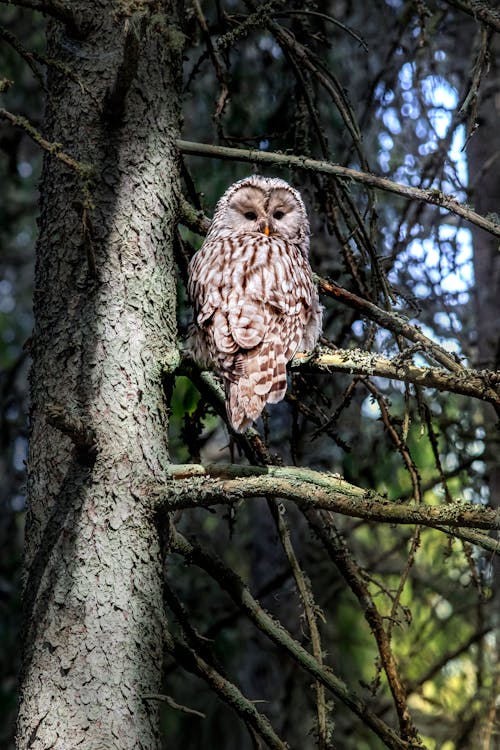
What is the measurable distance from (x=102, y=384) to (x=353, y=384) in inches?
35.6

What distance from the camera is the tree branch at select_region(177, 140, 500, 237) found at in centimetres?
291

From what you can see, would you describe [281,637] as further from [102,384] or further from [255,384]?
[102,384]

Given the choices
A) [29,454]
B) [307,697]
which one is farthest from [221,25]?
[307,697]

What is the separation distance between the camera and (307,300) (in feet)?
12.2

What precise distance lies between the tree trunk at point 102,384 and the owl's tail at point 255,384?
0.30 m

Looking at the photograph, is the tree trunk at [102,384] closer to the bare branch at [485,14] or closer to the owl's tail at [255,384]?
the owl's tail at [255,384]

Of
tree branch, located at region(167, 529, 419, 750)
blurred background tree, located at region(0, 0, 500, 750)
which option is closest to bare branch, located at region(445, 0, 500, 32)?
blurred background tree, located at region(0, 0, 500, 750)

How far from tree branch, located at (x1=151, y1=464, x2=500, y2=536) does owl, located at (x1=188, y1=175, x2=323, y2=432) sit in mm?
400

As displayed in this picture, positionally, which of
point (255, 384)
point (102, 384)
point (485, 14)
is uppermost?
point (485, 14)

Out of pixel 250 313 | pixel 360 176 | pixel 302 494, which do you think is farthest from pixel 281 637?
pixel 360 176

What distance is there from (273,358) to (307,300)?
1.64ft

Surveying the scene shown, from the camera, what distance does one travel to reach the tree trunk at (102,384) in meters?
2.56

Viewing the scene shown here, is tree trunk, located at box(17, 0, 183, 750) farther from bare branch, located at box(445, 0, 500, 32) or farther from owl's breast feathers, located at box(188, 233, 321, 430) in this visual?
bare branch, located at box(445, 0, 500, 32)

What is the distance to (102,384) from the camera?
9.37ft
